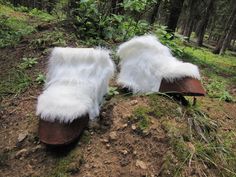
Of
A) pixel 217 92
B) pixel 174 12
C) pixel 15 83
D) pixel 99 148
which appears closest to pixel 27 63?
pixel 15 83

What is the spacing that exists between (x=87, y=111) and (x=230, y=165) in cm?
128

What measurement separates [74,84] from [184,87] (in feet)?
3.50

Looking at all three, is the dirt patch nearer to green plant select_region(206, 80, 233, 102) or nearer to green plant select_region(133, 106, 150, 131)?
green plant select_region(133, 106, 150, 131)

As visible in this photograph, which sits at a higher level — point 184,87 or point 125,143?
point 184,87

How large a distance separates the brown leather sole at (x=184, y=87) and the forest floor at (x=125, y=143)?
0.37ft

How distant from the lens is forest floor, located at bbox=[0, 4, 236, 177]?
2.16m

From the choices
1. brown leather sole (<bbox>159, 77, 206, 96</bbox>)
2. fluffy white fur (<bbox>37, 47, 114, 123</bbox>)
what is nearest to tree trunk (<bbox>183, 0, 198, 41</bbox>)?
brown leather sole (<bbox>159, 77, 206, 96</bbox>)

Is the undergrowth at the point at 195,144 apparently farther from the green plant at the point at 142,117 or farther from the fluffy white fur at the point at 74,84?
the fluffy white fur at the point at 74,84

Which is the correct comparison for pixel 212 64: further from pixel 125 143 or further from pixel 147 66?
pixel 125 143

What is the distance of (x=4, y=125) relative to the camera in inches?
104

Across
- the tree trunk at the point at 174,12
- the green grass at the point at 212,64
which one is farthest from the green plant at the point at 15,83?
the tree trunk at the point at 174,12

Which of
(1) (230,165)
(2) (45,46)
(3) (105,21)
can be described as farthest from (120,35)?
(1) (230,165)

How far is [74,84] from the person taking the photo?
97.0 inches

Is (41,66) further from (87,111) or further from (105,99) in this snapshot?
(87,111)
